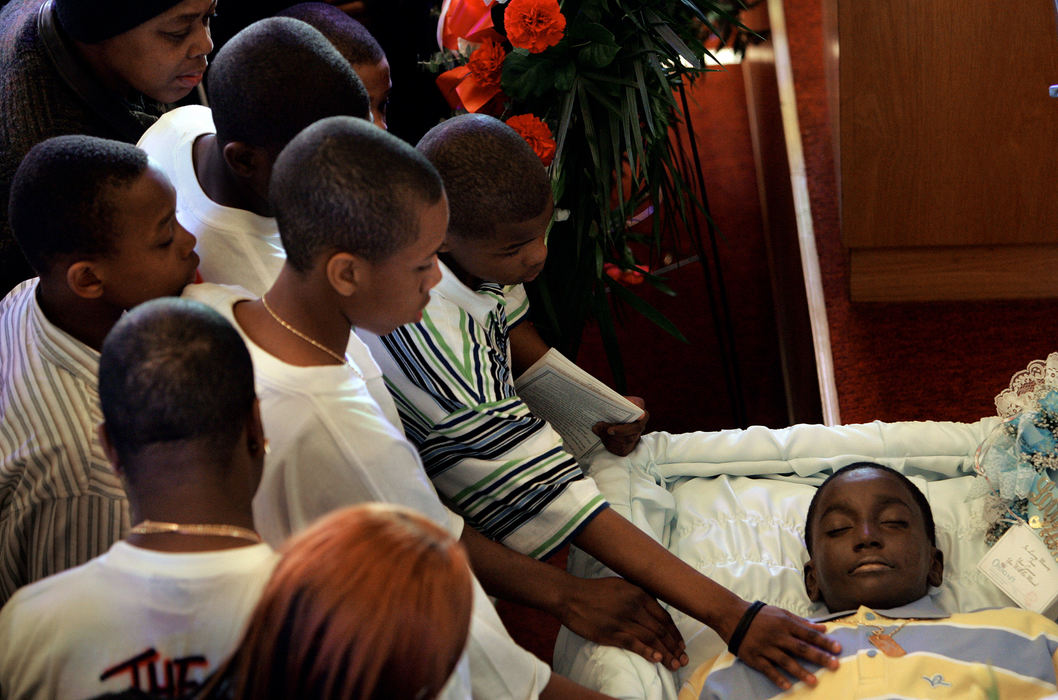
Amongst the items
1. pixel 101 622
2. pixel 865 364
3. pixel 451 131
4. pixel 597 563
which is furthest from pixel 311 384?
pixel 865 364

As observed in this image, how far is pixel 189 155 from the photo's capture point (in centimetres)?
169

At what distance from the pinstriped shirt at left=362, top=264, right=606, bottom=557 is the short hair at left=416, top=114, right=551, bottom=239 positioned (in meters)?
0.13

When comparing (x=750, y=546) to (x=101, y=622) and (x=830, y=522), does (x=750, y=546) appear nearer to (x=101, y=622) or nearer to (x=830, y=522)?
(x=830, y=522)

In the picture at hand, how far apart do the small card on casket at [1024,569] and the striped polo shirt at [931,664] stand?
0.23 feet

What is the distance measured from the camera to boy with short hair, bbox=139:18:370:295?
1512mm

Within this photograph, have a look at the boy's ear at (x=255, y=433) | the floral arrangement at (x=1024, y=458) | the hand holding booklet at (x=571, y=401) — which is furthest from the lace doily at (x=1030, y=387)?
the boy's ear at (x=255, y=433)

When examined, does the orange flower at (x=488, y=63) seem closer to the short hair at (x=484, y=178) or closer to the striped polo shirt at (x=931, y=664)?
the short hair at (x=484, y=178)

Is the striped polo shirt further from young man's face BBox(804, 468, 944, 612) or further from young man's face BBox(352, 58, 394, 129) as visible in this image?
young man's face BBox(352, 58, 394, 129)

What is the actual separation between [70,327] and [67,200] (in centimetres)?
17

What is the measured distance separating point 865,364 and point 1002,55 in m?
0.87

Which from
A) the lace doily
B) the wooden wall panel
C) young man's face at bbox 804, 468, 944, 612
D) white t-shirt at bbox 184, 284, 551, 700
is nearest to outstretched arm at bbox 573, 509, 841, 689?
young man's face at bbox 804, 468, 944, 612

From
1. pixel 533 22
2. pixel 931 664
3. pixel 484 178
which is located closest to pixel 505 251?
pixel 484 178

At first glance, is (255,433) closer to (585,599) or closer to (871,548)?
A: (585,599)

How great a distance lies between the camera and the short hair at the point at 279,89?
1510 millimetres
